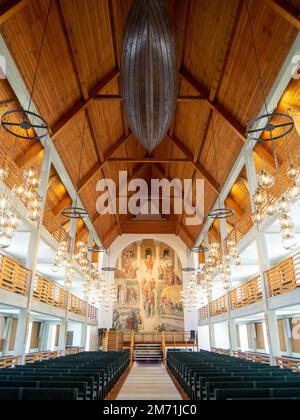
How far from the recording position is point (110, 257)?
25.5 metres

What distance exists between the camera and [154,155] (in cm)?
2100

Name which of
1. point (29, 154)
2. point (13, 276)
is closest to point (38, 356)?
point (13, 276)

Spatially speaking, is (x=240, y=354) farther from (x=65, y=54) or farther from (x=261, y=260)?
(x=65, y=54)

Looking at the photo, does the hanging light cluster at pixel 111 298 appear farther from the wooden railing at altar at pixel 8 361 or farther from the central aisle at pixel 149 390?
the wooden railing at altar at pixel 8 361

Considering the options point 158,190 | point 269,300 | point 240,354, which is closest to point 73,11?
point 269,300

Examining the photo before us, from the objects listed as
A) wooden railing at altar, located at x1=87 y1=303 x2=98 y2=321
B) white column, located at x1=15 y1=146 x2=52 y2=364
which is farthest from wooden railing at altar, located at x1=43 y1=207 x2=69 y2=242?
wooden railing at altar, located at x1=87 y1=303 x2=98 y2=321

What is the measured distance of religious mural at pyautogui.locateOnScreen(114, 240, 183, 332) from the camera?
78.0ft

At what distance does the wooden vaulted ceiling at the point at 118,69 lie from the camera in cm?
844

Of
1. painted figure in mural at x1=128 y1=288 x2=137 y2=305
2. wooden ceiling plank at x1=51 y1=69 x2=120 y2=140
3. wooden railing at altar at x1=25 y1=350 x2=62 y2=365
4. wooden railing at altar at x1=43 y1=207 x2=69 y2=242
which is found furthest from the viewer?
painted figure in mural at x1=128 y1=288 x2=137 y2=305

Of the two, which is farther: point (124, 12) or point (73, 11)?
point (124, 12)

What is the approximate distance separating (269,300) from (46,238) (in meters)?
8.73

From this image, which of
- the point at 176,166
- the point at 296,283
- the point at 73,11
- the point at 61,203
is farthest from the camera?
the point at 176,166

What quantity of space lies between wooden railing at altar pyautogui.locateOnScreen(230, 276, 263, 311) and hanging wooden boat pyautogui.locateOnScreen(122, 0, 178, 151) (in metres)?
8.91

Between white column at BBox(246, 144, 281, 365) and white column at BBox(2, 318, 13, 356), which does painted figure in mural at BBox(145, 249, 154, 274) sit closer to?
white column at BBox(2, 318, 13, 356)
